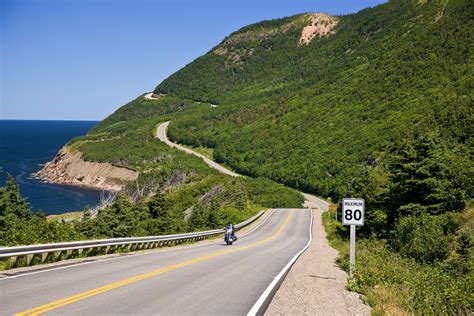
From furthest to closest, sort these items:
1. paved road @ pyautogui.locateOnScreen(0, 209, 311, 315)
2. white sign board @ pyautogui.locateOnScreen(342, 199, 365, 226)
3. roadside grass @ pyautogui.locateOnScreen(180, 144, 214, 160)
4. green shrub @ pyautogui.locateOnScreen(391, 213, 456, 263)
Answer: roadside grass @ pyautogui.locateOnScreen(180, 144, 214, 160) < green shrub @ pyautogui.locateOnScreen(391, 213, 456, 263) < white sign board @ pyautogui.locateOnScreen(342, 199, 365, 226) < paved road @ pyautogui.locateOnScreen(0, 209, 311, 315)

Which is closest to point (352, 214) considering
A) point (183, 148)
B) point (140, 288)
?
point (140, 288)

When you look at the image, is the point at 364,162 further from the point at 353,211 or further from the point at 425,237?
the point at 353,211

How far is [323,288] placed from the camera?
13.4 metres

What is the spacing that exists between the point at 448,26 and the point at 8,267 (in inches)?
5779

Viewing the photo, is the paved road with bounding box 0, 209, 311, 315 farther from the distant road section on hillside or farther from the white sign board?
the distant road section on hillside

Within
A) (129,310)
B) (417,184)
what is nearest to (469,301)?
(129,310)

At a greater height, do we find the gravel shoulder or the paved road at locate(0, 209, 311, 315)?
the paved road at locate(0, 209, 311, 315)

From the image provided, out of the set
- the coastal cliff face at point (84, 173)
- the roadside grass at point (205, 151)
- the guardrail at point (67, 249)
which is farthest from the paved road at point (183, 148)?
the guardrail at point (67, 249)

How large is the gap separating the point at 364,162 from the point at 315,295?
77507 millimetres

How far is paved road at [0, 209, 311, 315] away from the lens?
9.16 m

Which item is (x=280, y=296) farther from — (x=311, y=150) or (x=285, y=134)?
(x=285, y=134)

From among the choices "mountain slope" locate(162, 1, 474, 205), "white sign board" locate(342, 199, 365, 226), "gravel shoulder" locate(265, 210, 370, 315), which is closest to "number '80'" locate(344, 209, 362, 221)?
"white sign board" locate(342, 199, 365, 226)

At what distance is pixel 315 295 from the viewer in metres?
12.3

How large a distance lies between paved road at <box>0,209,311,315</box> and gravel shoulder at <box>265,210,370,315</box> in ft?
2.04
